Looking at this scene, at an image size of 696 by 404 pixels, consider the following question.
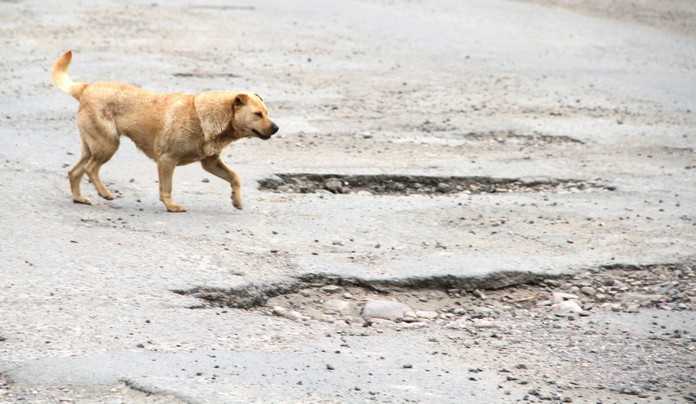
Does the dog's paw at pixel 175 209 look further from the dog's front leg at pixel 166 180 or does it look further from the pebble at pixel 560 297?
the pebble at pixel 560 297

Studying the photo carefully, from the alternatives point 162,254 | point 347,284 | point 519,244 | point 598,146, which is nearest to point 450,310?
point 347,284

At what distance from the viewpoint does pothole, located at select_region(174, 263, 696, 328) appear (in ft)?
22.6

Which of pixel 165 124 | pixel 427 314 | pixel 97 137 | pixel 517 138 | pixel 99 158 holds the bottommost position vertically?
pixel 427 314

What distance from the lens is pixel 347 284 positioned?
7281 mm

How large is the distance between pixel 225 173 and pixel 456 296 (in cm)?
224

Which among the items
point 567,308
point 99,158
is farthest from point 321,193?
point 567,308

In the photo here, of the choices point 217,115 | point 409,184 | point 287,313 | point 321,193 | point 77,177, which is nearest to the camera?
point 287,313

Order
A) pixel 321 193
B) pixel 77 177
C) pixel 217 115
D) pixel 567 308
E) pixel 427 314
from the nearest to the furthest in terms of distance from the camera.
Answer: pixel 427 314 < pixel 567 308 < pixel 217 115 < pixel 77 177 < pixel 321 193

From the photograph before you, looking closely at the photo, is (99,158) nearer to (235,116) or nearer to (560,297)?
(235,116)

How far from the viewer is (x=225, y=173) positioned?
877cm

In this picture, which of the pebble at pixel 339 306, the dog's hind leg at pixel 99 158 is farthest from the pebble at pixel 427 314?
the dog's hind leg at pixel 99 158

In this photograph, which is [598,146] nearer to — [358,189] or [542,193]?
[542,193]

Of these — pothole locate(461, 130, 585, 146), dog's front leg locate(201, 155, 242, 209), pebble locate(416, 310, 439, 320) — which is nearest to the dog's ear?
dog's front leg locate(201, 155, 242, 209)

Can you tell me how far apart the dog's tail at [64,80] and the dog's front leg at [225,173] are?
99cm
